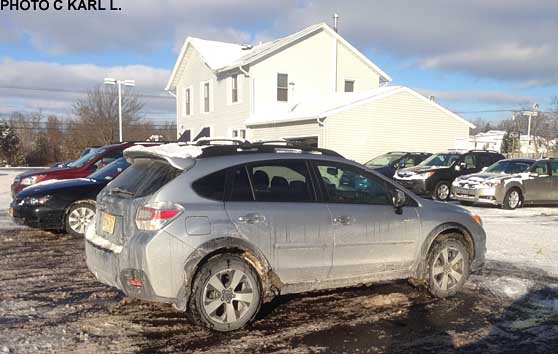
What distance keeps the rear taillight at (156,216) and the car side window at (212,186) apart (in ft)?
0.92

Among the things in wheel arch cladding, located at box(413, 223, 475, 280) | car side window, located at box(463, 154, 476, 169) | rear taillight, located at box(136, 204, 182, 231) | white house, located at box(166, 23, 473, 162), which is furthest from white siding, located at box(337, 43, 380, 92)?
rear taillight, located at box(136, 204, 182, 231)

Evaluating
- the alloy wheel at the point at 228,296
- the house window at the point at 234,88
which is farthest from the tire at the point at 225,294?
the house window at the point at 234,88

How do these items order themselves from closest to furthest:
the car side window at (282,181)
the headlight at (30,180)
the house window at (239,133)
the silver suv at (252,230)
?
the silver suv at (252,230) → the car side window at (282,181) → the headlight at (30,180) → the house window at (239,133)

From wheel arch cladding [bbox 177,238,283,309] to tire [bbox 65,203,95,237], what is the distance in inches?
204

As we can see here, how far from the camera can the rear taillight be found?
178 inches

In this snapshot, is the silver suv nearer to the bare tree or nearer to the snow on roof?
the snow on roof

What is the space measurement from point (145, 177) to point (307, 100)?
21959 millimetres

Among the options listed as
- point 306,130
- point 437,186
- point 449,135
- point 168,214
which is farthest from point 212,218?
point 449,135

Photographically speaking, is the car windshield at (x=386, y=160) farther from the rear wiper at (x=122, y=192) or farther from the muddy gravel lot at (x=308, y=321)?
the rear wiper at (x=122, y=192)

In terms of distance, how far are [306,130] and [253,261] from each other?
58.6ft

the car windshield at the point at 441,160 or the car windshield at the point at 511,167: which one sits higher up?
the car windshield at the point at 441,160

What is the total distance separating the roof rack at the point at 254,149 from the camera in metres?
5.10

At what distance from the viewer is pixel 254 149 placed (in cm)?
531

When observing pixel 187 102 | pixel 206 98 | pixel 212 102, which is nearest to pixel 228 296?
pixel 212 102
